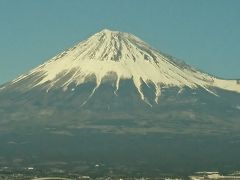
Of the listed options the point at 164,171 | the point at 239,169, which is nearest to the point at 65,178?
the point at 164,171

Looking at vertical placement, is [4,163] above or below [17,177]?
above

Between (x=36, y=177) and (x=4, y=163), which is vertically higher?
(x=4, y=163)

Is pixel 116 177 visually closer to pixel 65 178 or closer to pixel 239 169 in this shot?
pixel 65 178

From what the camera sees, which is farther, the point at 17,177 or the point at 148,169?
the point at 148,169

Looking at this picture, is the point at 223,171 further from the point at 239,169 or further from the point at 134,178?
the point at 134,178

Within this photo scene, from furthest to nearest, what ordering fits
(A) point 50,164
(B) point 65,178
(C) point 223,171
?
(A) point 50,164 < (C) point 223,171 < (B) point 65,178

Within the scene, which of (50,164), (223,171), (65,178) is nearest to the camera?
(65,178)

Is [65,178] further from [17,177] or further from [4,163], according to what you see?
[4,163]

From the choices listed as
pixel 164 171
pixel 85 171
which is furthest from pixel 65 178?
pixel 164 171

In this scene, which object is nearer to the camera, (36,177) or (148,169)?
(36,177)
